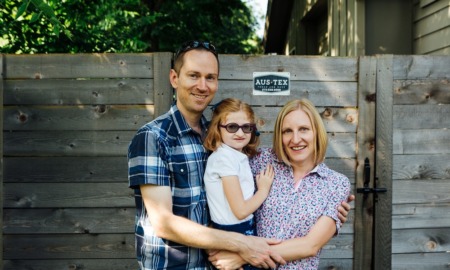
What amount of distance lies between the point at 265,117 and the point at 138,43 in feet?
12.6

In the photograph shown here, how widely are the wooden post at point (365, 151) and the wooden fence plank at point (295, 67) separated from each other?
97 mm

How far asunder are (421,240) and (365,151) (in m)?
0.77

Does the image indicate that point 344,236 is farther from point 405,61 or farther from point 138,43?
point 138,43

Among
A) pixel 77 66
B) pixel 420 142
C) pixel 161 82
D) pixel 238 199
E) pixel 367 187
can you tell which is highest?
pixel 77 66

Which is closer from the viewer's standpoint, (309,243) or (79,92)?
(309,243)

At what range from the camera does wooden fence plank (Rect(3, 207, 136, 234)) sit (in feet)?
11.4

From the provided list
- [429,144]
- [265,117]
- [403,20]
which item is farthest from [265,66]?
[403,20]

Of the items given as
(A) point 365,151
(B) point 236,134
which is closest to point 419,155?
(A) point 365,151

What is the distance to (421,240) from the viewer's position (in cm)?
362

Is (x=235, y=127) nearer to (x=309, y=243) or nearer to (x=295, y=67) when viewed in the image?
(x=309, y=243)

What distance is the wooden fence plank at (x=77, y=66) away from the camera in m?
3.47

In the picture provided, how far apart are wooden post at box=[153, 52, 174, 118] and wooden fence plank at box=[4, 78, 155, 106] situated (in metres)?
0.04

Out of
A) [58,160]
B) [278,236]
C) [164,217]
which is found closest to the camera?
[164,217]

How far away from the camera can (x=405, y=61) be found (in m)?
3.62
